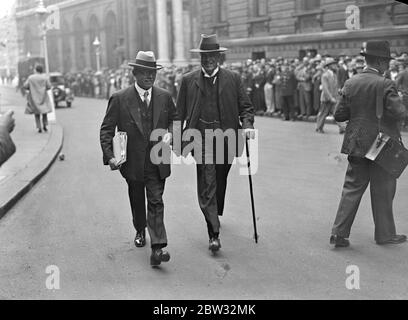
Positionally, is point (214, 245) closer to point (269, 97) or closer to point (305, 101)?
point (305, 101)

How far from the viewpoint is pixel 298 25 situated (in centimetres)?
2714

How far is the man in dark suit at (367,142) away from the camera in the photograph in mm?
6109

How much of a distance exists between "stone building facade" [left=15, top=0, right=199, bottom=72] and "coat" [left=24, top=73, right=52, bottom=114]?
21.8m

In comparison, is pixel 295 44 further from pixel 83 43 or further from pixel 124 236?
pixel 83 43

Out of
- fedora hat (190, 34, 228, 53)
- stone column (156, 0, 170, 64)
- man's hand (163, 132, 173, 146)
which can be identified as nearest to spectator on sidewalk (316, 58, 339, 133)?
fedora hat (190, 34, 228, 53)

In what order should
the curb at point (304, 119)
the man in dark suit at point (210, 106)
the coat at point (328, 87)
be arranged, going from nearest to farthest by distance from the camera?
1. the man in dark suit at point (210, 106)
2. the coat at point (328, 87)
3. the curb at point (304, 119)

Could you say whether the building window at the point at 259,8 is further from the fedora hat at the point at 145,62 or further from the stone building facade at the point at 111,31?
the fedora hat at the point at 145,62

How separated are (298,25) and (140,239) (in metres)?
22.2

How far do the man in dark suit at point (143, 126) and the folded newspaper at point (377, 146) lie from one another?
1.91m

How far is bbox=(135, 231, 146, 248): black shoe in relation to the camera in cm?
639

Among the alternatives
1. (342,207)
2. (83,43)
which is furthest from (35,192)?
(83,43)


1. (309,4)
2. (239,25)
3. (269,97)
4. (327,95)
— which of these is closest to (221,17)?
(239,25)

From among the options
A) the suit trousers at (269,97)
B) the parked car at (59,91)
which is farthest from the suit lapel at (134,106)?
the parked car at (59,91)

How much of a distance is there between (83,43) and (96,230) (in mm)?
61418
